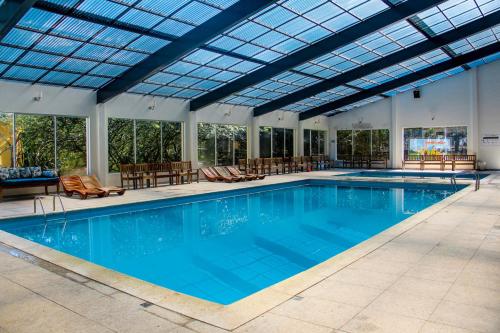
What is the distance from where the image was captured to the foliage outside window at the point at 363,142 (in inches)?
895

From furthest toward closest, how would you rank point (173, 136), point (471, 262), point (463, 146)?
point (463, 146)
point (173, 136)
point (471, 262)

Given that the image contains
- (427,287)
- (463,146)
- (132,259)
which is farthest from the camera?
(463,146)

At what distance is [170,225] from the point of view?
28.4ft

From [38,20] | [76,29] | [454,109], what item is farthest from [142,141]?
[454,109]

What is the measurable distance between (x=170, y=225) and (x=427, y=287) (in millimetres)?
5951

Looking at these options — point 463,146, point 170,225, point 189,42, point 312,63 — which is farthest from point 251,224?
point 463,146

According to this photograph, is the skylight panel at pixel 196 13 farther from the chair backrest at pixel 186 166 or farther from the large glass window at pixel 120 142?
the chair backrest at pixel 186 166

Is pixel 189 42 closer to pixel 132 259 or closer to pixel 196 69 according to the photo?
pixel 196 69

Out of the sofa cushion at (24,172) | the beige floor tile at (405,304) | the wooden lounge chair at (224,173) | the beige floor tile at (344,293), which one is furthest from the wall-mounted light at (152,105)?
the beige floor tile at (405,304)

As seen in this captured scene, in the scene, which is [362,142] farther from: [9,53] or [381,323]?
[381,323]

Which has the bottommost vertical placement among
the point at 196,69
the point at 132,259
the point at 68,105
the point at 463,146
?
the point at 132,259

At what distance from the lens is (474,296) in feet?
11.4

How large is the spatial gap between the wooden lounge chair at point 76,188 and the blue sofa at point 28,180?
25 centimetres

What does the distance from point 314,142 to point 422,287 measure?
20.4 m
